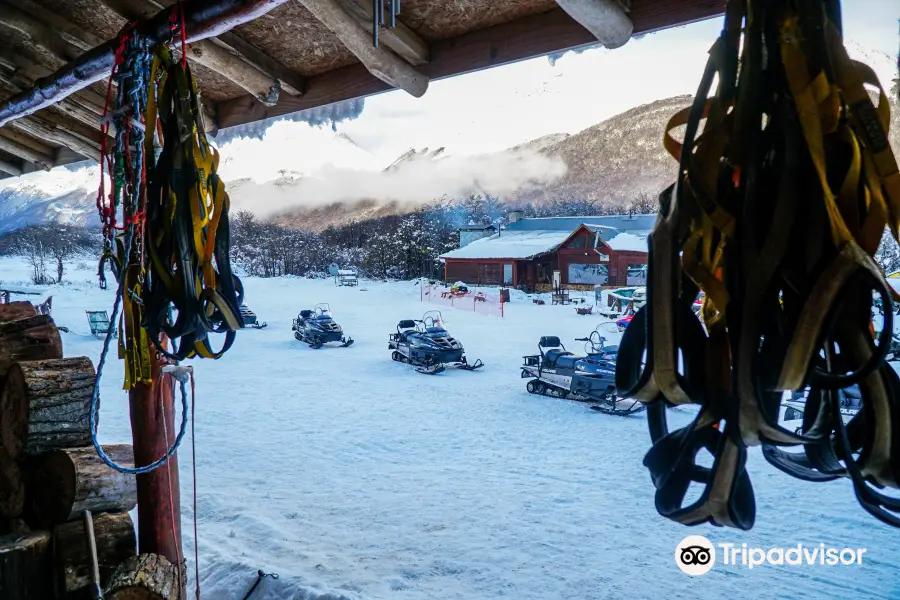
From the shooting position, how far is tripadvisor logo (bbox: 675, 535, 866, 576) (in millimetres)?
2584

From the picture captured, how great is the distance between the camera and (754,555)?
8.71 ft

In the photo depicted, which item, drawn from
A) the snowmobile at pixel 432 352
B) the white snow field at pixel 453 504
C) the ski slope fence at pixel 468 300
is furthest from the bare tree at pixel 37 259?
the snowmobile at pixel 432 352

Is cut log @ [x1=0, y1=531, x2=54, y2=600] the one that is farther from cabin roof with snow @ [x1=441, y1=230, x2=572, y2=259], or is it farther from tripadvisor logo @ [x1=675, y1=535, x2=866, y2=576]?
cabin roof with snow @ [x1=441, y1=230, x2=572, y2=259]

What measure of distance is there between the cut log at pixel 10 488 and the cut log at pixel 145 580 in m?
0.51

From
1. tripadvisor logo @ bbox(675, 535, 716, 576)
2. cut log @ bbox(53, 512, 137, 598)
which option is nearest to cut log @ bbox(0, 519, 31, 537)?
cut log @ bbox(53, 512, 137, 598)

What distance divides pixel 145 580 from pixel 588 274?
1259 centimetres

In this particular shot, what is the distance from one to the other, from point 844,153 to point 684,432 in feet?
1.10

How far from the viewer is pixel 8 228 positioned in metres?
9.50

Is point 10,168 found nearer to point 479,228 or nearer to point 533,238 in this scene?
point 533,238

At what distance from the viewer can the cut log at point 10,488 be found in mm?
1963

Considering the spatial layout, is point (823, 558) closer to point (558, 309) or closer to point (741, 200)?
point (741, 200)

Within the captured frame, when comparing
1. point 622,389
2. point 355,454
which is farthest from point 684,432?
point 355,454

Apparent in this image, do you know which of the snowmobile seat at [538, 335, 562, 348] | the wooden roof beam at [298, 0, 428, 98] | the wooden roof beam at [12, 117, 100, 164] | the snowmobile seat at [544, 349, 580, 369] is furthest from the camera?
the snowmobile seat at [538, 335, 562, 348]

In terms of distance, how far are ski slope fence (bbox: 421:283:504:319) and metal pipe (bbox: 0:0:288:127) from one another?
32.1 ft
